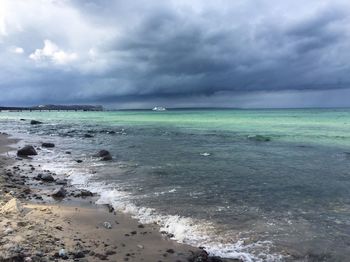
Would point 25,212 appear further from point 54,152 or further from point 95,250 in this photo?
point 54,152

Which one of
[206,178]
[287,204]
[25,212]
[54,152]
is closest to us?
[25,212]

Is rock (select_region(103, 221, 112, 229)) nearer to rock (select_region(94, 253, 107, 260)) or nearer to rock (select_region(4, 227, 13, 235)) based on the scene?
rock (select_region(94, 253, 107, 260))

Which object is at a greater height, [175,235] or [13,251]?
[13,251]

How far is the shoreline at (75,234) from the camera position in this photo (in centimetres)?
929

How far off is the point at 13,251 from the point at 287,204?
10.8 m

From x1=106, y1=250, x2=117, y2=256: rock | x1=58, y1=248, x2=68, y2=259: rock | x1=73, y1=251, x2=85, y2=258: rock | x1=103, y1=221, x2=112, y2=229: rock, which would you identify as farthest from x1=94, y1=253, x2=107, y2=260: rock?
x1=103, y1=221, x2=112, y2=229: rock

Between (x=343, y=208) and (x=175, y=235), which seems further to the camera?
(x=343, y=208)

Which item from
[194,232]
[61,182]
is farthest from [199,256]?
[61,182]

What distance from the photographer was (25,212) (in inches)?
492

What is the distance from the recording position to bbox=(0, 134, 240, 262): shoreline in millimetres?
9289

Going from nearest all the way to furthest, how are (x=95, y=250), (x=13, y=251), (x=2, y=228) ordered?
1. (x=13, y=251)
2. (x=95, y=250)
3. (x=2, y=228)

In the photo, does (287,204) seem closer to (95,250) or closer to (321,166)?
(95,250)

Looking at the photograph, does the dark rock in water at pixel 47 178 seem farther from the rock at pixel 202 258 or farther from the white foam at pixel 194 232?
the rock at pixel 202 258

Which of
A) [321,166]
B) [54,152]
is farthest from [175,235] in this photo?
[54,152]
